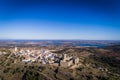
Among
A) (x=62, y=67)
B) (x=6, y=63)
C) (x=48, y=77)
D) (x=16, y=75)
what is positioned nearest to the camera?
(x=48, y=77)

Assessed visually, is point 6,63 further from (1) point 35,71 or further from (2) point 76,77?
(2) point 76,77

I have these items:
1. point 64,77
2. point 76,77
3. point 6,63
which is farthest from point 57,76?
point 6,63

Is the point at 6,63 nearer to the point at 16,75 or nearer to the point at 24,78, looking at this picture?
the point at 16,75

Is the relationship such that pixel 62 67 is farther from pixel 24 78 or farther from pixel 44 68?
pixel 24 78

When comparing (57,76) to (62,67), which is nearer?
(57,76)

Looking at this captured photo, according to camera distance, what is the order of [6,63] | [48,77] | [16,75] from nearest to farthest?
[48,77] → [16,75] → [6,63]

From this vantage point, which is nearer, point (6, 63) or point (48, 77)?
point (48, 77)

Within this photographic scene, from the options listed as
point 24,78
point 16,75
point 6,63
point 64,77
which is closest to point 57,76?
point 64,77

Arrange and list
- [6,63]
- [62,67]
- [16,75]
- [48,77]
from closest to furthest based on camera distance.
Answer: [48,77], [16,75], [62,67], [6,63]
